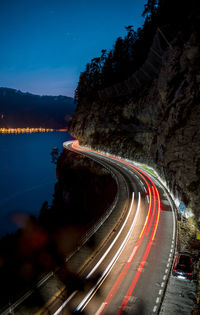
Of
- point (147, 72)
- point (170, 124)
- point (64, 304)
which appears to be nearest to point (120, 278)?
point (64, 304)

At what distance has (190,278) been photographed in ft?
49.9

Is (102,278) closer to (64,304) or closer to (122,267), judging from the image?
(122,267)

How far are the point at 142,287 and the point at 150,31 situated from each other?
66.9 meters

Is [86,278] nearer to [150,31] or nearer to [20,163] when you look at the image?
[150,31]

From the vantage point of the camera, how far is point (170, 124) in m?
34.6

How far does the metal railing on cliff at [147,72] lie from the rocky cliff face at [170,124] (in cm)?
226

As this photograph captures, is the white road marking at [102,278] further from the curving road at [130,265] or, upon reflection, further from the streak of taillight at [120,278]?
the streak of taillight at [120,278]

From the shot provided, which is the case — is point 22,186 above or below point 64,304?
below

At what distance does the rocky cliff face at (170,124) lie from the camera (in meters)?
26.7

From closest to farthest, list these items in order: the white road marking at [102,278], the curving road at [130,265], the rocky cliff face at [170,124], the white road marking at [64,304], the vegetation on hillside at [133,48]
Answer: the white road marking at [64,304] → the white road marking at [102,278] → the curving road at [130,265] → the rocky cliff face at [170,124] → the vegetation on hillside at [133,48]

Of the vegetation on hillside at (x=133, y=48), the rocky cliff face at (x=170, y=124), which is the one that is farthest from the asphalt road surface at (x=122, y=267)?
the vegetation on hillside at (x=133, y=48)

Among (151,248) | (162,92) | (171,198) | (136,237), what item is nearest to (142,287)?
(151,248)

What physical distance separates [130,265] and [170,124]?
77.8 ft

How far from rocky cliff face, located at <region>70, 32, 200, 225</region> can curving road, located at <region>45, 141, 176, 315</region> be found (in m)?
4.57
